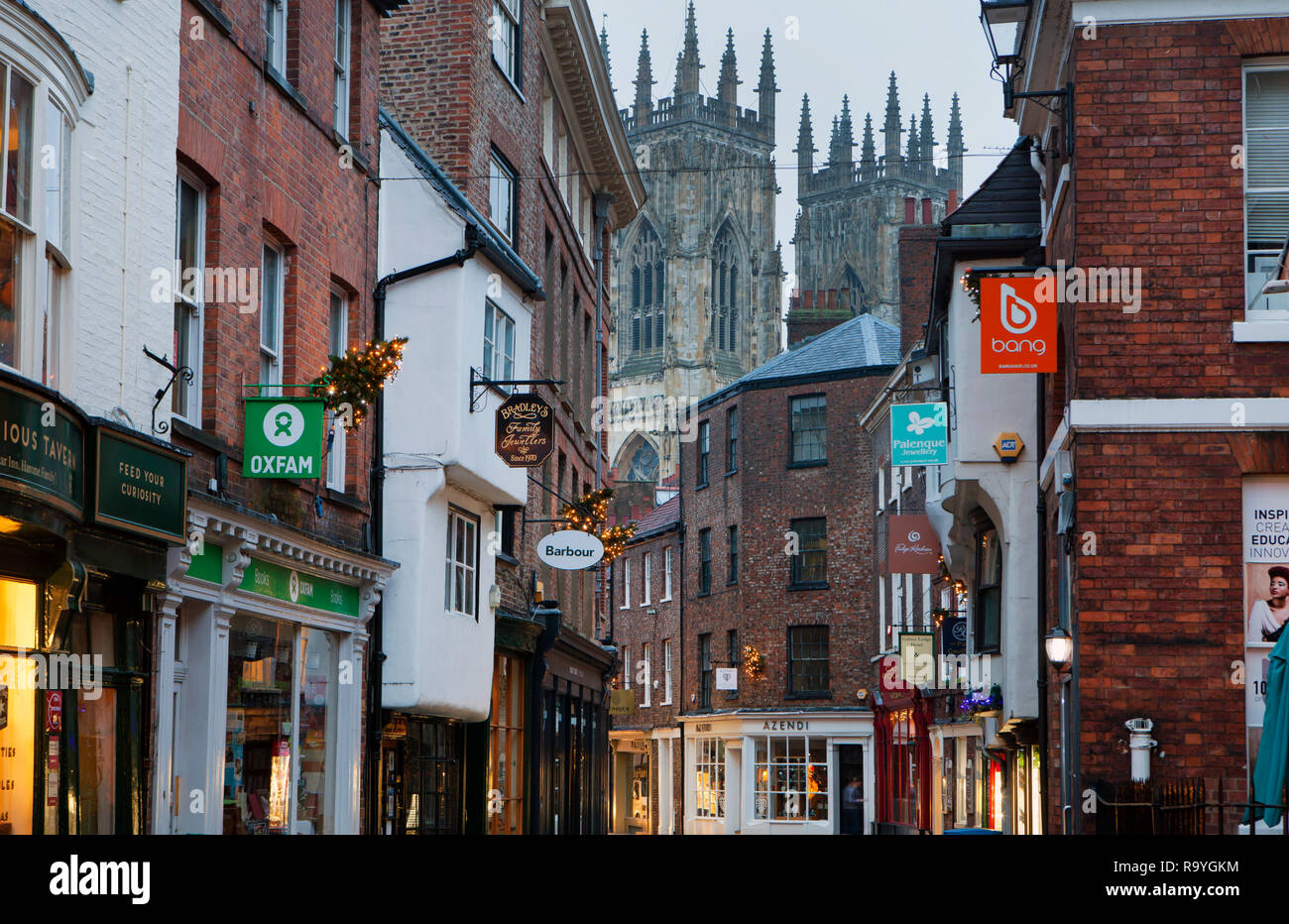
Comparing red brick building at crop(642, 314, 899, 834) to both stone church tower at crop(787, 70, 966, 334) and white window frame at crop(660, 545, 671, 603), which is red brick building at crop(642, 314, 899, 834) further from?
stone church tower at crop(787, 70, 966, 334)

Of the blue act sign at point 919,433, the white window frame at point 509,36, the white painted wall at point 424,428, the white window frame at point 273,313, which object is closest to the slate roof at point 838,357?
the white window frame at point 509,36

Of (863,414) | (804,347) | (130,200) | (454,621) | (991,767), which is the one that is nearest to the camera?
(130,200)

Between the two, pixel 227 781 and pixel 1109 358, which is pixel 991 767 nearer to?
pixel 1109 358

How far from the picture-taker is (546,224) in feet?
93.0

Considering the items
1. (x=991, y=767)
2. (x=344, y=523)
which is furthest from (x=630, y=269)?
(x=344, y=523)

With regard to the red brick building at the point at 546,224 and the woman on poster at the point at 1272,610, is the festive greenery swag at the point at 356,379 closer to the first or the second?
the woman on poster at the point at 1272,610

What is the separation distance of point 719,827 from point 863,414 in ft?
39.7

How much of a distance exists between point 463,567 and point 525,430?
6.76 feet

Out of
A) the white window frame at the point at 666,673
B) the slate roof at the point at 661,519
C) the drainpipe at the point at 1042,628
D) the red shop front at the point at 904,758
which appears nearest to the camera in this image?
the drainpipe at the point at 1042,628

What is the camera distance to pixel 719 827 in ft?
151

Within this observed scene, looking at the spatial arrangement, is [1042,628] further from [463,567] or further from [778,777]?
[778,777]

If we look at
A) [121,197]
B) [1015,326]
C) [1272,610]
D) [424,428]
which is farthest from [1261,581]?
[121,197]

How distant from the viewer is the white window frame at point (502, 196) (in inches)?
942

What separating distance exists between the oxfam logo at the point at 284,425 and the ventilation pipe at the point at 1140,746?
6.91 meters
